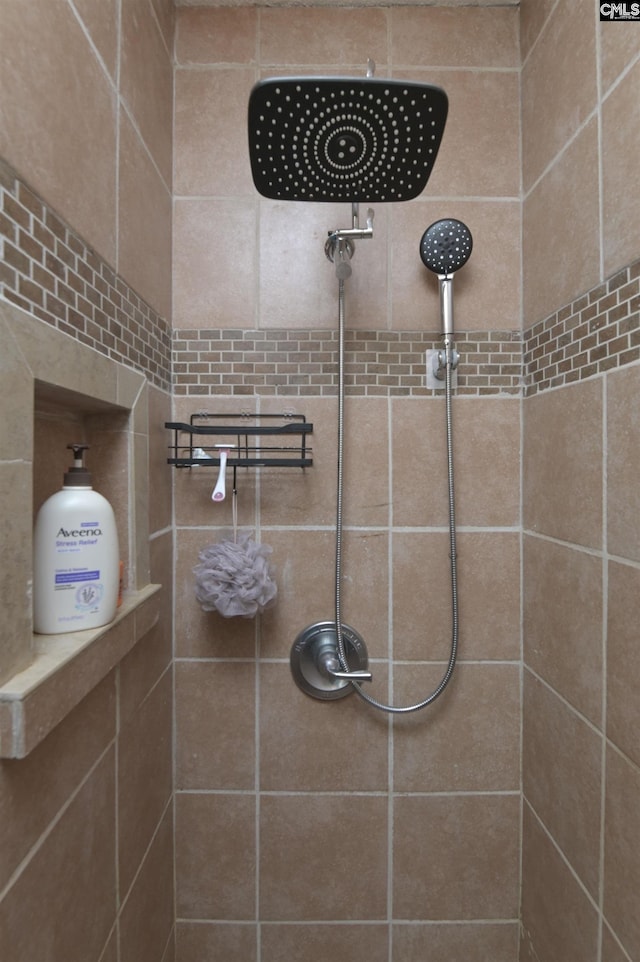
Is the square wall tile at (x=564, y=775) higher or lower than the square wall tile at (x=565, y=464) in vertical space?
lower

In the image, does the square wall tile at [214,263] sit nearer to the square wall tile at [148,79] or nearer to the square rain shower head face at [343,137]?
the square wall tile at [148,79]

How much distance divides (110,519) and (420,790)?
90 centimetres

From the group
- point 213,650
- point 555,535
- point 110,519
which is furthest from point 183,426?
point 555,535

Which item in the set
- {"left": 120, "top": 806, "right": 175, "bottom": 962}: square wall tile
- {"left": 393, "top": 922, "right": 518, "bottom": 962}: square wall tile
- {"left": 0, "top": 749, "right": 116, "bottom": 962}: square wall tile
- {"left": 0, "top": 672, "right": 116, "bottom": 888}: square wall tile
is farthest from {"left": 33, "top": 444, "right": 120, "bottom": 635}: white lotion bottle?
{"left": 393, "top": 922, "right": 518, "bottom": 962}: square wall tile

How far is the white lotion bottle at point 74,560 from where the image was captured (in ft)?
1.79

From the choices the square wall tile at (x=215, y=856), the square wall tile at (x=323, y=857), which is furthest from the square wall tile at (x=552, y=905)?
the square wall tile at (x=215, y=856)

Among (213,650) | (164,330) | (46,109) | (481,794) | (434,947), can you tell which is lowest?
(434,947)

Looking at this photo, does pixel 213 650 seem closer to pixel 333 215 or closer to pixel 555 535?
pixel 555 535

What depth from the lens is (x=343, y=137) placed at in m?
0.60

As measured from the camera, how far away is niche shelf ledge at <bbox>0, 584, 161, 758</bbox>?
432 millimetres

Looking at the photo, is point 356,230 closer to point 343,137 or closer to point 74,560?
point 343,137

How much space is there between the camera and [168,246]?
0.95 metres

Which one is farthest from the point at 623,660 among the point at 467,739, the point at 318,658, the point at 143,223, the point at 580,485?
the point at 143,223

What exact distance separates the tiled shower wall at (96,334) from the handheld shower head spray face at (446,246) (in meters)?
0.56
